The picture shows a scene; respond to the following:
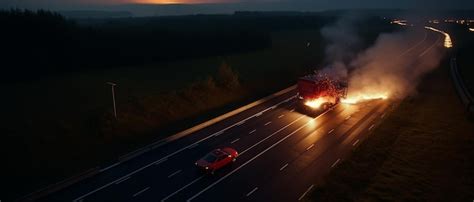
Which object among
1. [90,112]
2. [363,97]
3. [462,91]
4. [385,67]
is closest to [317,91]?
[363,97]

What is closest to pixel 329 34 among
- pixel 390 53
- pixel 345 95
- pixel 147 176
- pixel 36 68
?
pixel 390 53

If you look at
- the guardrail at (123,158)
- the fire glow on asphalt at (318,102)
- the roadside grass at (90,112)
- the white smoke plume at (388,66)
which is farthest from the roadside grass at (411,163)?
the roadside grass at (90,112)

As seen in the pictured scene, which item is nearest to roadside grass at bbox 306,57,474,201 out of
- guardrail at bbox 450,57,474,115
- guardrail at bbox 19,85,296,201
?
guardrail at bbox 450,57,474,115

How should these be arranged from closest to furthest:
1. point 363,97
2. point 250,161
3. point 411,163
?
point 411,163
point 250,161
point 363,97

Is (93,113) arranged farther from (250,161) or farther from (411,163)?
(411,163)

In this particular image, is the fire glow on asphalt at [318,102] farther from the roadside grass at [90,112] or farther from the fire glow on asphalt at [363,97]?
the roadside grass at [90,112]

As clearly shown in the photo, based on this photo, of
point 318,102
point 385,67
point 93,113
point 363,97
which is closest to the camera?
point 93,113
